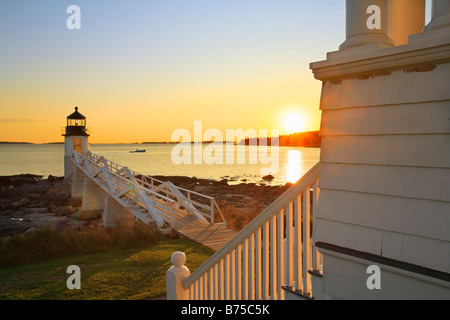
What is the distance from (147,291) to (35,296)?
1846mm

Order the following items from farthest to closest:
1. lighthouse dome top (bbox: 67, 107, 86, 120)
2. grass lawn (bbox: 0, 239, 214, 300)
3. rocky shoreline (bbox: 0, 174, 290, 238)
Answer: lighthouse dome top (bbox: 67, 107, 86, 120)
rocky shoreline (bbox: 0, 174, 290, 238)
grass lawn (bbox: 0, 239, 214, 300)

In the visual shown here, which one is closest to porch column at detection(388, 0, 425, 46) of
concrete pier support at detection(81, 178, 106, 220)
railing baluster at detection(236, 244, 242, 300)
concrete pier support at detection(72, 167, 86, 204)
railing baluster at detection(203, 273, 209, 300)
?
railing baluster at detection(236, 244, 242, 300)

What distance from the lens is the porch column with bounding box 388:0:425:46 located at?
317cm

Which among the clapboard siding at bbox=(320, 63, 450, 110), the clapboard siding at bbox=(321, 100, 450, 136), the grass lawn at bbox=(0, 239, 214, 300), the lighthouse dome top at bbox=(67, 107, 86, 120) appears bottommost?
the grass lawn at bbox=(0, 239, 214, 300)

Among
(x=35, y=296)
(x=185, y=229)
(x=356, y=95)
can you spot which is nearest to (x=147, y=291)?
(x=35, y=296)

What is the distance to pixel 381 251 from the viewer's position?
93.7 inches

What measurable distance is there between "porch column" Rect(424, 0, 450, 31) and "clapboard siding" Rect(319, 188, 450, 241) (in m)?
1.11

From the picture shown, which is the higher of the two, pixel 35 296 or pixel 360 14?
pixel 360 14

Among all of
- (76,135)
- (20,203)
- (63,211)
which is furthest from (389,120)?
(76,135)

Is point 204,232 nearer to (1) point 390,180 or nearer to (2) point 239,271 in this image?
(2) point 239,271

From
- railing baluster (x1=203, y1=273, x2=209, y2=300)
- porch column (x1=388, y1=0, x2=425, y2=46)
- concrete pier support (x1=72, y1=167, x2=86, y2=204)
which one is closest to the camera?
porch column (x1=388, y1=0, x2=425, y2=46)

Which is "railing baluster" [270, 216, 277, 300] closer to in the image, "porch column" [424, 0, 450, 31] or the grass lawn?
"porch column" [424, 0, 450, 31]

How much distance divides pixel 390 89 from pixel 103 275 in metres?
6.22
